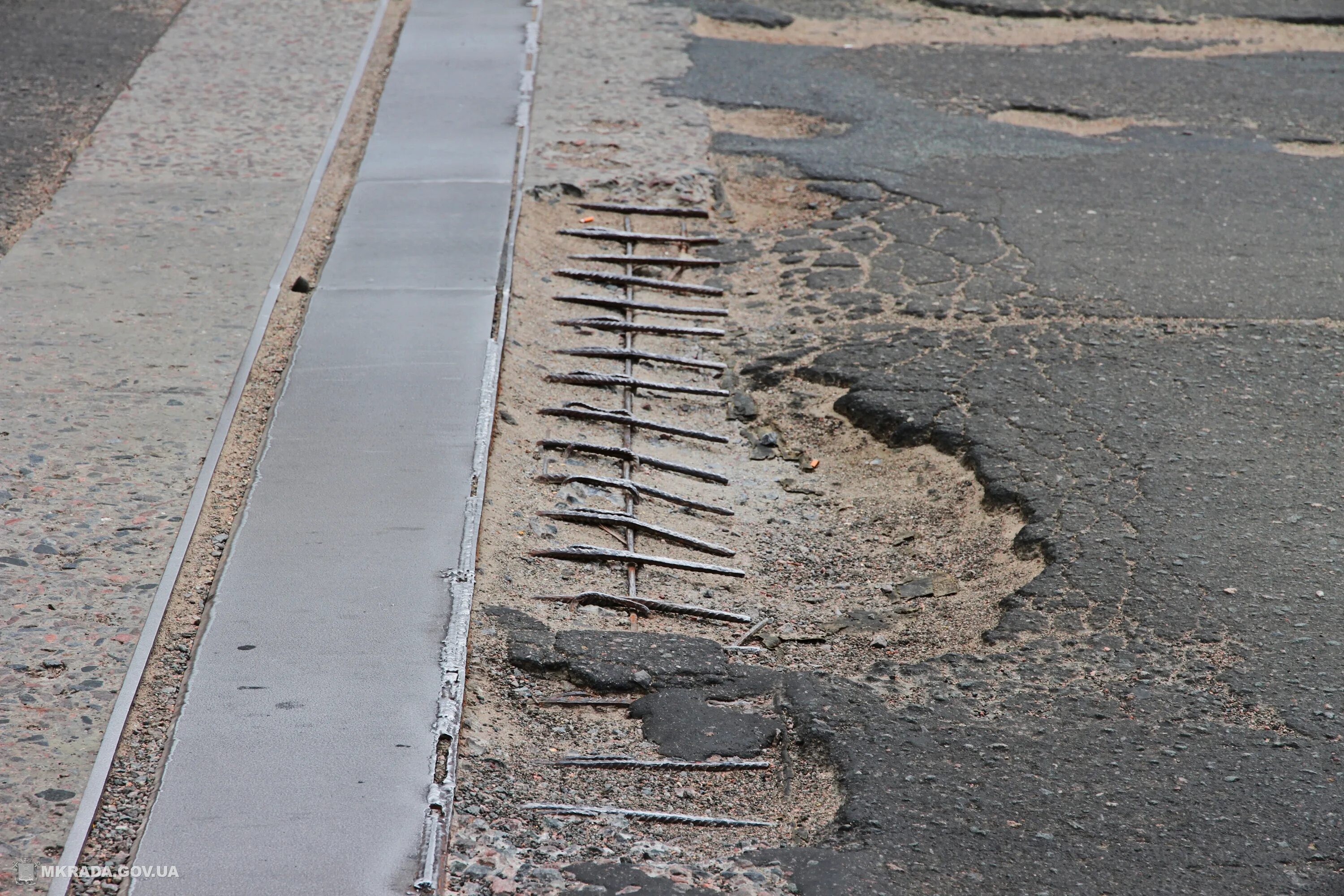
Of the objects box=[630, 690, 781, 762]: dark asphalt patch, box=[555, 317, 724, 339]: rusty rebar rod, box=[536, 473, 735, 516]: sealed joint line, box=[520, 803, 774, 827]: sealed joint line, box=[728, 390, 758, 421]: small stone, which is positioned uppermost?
box=[555, 317, 724, 339]: rusty rebar rod

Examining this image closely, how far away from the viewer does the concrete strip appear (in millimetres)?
3180

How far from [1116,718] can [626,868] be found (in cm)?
138

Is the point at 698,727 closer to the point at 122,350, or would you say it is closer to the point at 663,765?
the point at 663,765

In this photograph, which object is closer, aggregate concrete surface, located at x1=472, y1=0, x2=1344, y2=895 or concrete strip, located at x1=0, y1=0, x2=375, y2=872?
aggregate concrete surface, located at x1=472, y1=0, x2=1344, y2=895

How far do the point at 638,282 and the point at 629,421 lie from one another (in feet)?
3.81

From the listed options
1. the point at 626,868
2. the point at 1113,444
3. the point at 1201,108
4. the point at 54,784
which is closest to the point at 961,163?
the point at 1201,108

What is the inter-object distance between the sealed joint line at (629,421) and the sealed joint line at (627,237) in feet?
4.86

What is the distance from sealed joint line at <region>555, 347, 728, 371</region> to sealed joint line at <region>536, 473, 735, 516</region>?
89cm

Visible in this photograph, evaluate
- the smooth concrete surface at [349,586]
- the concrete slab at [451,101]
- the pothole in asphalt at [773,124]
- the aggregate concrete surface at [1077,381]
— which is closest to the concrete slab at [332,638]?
the smooth concrete surface at [349,586]

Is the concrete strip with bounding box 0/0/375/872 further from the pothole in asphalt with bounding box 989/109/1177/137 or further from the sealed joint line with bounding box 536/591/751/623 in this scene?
the pothole in asphalt with bounding box 989/109/1177/137

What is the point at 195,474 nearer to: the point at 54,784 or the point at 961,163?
the point at 54,784

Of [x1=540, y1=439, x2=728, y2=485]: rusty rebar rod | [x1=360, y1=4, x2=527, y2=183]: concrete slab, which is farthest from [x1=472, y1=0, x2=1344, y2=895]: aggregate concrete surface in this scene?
[x1=540, y1=439, x2=728, y2=485]: rusty rebar rod

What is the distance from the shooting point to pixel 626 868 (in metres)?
2.86

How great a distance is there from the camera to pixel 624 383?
509cm
